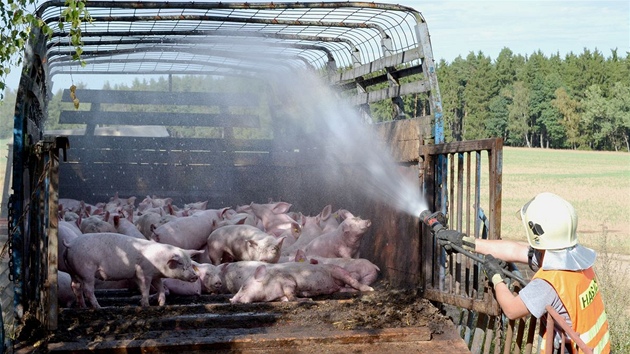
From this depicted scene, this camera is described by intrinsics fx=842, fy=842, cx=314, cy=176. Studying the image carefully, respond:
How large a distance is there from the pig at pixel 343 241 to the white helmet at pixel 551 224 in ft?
14.6

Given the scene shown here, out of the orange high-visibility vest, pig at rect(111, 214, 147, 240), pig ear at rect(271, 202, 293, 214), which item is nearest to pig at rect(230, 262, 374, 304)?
pig at rect(111, 214, 147, 240)

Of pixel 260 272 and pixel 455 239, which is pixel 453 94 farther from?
pixel 455 239

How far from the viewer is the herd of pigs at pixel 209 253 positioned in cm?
708

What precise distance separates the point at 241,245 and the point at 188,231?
934mm

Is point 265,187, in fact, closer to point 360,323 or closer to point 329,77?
point 329,77

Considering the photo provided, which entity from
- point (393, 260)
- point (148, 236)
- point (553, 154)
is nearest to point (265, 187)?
point (148, 236)

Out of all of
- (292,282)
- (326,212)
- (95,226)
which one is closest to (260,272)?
(292,282)

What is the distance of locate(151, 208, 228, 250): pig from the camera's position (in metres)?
9.21

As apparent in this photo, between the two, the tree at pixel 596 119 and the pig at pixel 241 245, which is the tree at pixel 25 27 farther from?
the tree at pixel 596 119

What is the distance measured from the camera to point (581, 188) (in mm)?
40500

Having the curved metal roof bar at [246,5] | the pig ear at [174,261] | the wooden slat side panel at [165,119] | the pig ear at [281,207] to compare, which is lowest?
the pig ear at [174,261]

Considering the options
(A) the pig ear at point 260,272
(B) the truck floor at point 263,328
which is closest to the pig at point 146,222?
(A) the pig ear at point 260,272

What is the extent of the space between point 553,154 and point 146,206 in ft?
210

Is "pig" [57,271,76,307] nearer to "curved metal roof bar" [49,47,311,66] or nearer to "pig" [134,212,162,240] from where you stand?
"pig" [134,212,162,240]
